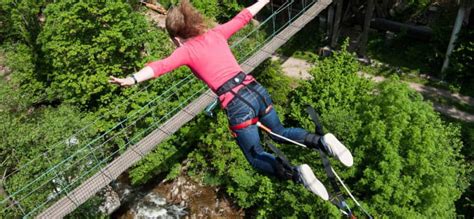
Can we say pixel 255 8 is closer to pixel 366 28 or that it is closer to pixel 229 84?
pixel 229 84

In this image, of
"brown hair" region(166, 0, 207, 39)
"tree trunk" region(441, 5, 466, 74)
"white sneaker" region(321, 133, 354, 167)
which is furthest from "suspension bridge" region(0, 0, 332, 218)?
"white sneaker" region(321, 133, 354, 167)

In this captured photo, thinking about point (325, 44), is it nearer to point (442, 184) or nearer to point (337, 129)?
point (337, 129)

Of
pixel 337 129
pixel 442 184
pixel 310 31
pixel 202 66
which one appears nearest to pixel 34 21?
pixel 310 31

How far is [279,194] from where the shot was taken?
11.9 meters

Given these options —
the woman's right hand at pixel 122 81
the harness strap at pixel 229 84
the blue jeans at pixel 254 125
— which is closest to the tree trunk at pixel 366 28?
the blue jeans at pixel 254 125

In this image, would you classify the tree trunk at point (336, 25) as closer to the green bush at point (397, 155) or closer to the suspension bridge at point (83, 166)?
the suspension bridge at point (83, 166)

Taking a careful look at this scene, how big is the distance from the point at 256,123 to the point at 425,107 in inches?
264

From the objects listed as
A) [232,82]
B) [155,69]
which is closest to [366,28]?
[232,82]

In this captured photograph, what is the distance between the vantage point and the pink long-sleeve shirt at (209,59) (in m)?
5.04

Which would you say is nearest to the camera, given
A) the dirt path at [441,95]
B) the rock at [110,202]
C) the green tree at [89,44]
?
the green tree at [89,44]

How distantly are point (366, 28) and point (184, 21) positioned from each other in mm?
13325

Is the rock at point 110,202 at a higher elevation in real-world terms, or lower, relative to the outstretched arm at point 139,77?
lower

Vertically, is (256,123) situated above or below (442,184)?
above

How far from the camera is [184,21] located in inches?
195
